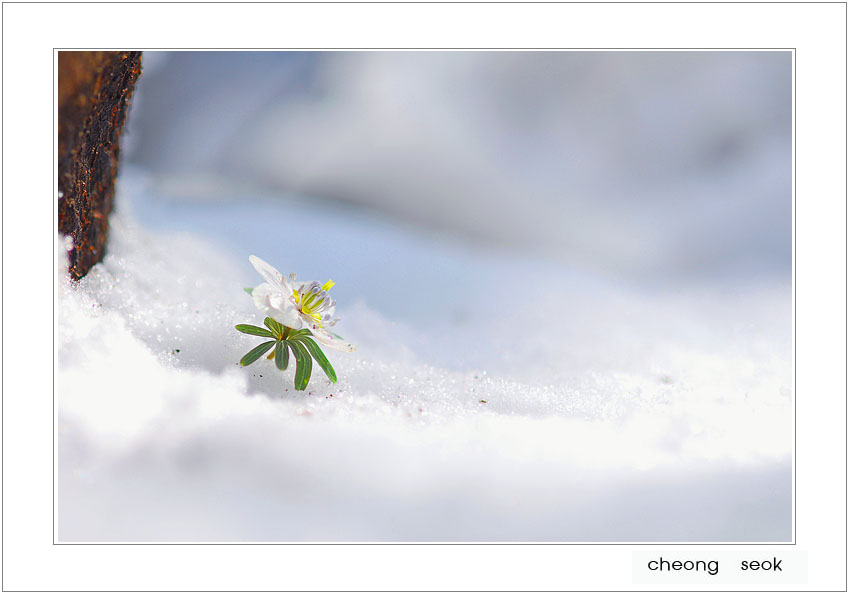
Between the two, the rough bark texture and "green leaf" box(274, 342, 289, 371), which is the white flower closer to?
"green leaf" box(274, 342, 289, 371)

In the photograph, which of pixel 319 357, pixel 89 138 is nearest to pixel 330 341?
pixel 319 357

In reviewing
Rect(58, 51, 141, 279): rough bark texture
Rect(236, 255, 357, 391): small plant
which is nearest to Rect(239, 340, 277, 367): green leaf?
Rect(236, 255, 357, 391): small plant

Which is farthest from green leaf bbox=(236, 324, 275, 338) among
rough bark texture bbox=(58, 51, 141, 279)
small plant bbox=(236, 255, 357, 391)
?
rough bark texture bbox=(58, 51, 141, 279)

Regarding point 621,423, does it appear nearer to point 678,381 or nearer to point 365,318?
point 678,381

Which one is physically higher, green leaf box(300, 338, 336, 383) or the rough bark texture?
the rough bark texture

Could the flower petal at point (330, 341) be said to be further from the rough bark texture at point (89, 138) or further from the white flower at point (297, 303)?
the rough bark texture at point (89, 138)
